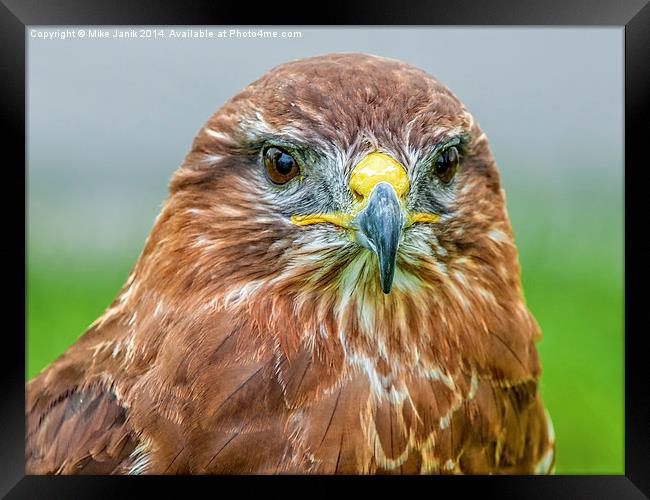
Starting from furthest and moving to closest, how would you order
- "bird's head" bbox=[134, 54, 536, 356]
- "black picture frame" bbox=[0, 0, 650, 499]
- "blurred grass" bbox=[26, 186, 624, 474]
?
1. "blurred grass" bbox=[26, 186, 624, 474]
2. "black picture frame" bbox=[0, 0, 650, 499]
3. "bird's head" bbox=[134, 54, 536, 356]

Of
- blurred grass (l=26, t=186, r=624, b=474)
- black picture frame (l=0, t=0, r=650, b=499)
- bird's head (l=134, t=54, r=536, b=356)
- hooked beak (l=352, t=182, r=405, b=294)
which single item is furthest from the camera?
blurred grass (l=26, t=186, r=624, b=474)

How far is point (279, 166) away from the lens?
1.80 m

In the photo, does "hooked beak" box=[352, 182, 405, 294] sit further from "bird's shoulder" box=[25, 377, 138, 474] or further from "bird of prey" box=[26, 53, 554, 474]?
"bird's shoulder" box=[25, 377, 138, 474]

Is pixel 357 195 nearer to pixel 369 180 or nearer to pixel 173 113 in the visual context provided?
pixel 369 180

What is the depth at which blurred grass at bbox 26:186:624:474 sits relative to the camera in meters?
2.13

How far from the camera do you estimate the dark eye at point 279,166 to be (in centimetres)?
180

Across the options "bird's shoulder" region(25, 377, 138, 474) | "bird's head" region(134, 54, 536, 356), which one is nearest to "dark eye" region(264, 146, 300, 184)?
"bird's head" region(134, 54, 536, 356)

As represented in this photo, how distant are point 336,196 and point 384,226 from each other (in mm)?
179

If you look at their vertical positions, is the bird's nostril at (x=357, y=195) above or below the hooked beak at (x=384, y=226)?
above

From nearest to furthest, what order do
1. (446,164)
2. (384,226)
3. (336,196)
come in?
1. (384,226)
2. (336,196)
3. (446,164)

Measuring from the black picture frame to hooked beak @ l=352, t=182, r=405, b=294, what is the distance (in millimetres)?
516
